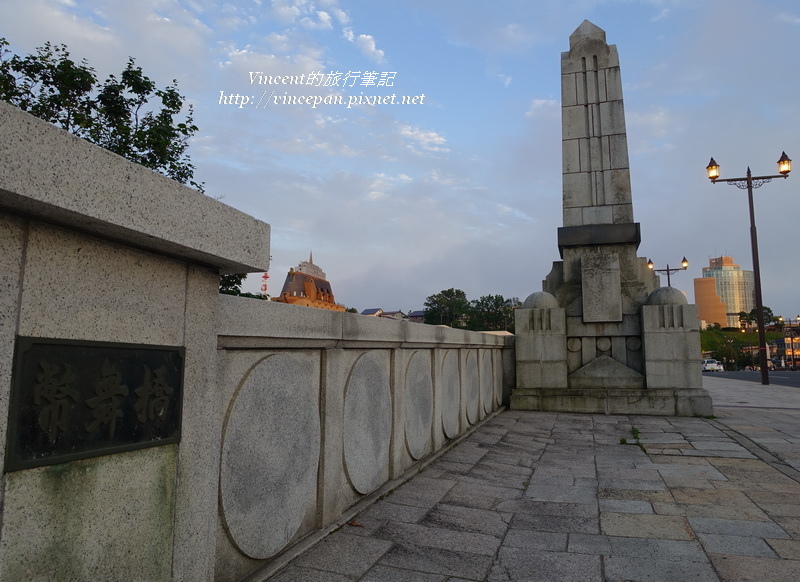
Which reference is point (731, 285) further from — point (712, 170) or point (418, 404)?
point (418, 404)

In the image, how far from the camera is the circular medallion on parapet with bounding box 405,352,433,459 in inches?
200

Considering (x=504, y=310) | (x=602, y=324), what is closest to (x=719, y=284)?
(x=504, y=310)

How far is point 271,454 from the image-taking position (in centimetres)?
286

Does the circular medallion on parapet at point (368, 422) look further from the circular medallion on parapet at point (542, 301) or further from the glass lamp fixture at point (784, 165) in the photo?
the glass lamp fixture at point (784, 165)

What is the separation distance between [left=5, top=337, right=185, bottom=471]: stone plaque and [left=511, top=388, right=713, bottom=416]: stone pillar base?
9599mm

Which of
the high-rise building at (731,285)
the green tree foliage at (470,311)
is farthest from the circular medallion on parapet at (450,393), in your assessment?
the high-rise building at (731,285)

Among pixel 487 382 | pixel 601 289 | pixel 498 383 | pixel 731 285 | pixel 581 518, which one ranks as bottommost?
pixel 581 518

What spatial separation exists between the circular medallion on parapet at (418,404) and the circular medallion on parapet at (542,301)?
625 cm

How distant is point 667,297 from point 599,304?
132 centimetres

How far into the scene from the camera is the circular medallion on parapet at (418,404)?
508 centimetres

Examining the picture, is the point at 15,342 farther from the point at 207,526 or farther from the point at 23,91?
the point at 23,91

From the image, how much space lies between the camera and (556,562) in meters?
3.11

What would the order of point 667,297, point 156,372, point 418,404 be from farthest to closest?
1. point 667,297
2. point 418,404
3. point 156,372

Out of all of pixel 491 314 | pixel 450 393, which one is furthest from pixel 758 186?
pixel 491 314
